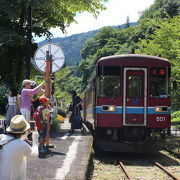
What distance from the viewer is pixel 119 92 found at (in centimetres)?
1277

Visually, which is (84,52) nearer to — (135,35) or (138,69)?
(135,35)

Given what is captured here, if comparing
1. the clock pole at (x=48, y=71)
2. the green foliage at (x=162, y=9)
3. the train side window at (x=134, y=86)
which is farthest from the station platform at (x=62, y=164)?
the green foliage at (x=162, y=9)

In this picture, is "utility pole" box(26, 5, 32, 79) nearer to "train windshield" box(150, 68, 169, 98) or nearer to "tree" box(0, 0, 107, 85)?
"tree" box(0, 0, 107, 85)

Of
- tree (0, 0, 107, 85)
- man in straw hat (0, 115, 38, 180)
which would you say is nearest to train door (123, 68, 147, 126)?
tree (0, 0, 107, 85)

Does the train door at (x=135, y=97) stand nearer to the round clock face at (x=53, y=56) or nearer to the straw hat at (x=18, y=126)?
the round clock face at (x=53, y=56)

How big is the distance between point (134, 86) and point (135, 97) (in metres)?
0.36

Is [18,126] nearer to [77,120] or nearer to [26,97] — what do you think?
[26,97]

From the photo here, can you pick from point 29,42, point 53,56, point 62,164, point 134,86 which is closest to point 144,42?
point 29,42

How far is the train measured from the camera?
12672 mm

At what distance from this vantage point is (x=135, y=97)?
12.8 meters

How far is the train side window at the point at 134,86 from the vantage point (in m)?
12.8

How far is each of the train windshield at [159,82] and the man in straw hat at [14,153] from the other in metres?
8.65

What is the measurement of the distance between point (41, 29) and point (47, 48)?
45.9ft

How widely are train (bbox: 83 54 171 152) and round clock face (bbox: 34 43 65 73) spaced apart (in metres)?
2.82
